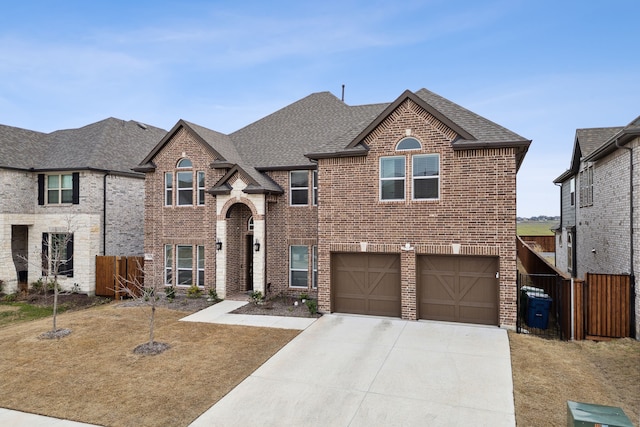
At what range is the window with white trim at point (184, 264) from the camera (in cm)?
1727

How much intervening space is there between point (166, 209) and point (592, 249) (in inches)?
763

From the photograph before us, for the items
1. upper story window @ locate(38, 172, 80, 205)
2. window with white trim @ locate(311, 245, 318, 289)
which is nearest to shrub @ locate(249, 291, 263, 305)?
window with white trim @ locate(311, 245, 318, 289)

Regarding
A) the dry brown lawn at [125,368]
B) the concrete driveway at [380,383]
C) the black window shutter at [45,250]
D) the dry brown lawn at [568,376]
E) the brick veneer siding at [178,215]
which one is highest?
the brick veneer siding at [178,215]

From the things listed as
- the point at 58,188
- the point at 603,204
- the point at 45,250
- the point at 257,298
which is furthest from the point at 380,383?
the point at 58,188

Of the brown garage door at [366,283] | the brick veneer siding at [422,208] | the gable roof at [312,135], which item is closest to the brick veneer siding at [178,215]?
the gable roof at [312,135]

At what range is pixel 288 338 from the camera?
10758 mm

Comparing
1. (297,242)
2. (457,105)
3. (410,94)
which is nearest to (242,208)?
(297,242)

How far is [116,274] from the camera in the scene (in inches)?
686

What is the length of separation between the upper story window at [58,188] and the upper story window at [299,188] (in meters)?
11.3

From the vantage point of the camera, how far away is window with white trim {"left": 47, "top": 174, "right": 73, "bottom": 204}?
19.0 meters

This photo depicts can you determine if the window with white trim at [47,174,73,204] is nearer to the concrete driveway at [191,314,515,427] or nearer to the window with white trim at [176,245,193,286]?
the window with white trim at [176,245,193,286]

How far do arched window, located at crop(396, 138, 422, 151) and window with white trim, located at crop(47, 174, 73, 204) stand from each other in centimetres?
1703

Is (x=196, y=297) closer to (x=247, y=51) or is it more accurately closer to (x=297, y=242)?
(x=297, y=242)

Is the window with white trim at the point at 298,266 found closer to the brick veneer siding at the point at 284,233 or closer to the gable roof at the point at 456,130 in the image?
the brick veneer siding at the point at 284,233
